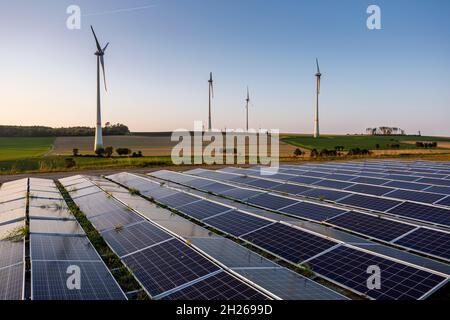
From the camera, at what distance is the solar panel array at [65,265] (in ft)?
26.6

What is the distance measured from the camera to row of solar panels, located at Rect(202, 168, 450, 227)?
16.1 metres

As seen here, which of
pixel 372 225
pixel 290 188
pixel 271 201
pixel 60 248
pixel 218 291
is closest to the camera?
pixel 218 291

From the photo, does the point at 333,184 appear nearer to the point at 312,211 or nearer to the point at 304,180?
the point at 304,180

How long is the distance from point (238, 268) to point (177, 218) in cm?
778

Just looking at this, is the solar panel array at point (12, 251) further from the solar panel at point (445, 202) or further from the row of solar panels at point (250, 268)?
the solar panel at point (445, 202)

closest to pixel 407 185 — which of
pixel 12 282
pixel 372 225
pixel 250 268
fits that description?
pixel 372 225

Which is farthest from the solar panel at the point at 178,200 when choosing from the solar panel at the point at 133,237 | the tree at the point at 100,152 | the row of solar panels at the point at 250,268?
the tree at the point at 100,152

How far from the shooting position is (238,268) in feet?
30.3

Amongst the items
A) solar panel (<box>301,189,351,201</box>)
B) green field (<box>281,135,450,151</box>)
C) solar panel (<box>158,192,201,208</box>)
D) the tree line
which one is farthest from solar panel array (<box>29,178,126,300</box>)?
the tree line

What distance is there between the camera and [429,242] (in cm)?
1228

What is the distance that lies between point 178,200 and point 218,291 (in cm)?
1327

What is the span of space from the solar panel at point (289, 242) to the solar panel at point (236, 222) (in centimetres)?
54

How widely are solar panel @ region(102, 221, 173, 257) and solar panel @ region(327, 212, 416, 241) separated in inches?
346
